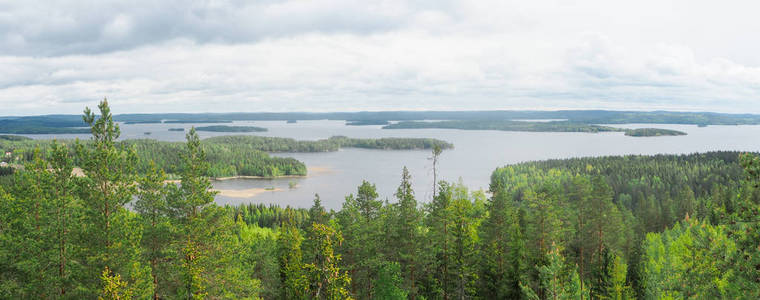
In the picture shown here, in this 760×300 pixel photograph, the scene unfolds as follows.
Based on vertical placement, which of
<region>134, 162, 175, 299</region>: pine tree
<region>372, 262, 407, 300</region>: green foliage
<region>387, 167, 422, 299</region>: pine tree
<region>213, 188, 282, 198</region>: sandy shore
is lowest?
<region>213, 188, 282, 198</region>: sandy shore

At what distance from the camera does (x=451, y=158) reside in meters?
190

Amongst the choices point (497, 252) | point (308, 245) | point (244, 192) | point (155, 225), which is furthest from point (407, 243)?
point (244, 192)

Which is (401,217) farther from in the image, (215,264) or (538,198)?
(215,264)

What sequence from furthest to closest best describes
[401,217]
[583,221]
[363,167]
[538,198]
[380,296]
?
[363,167], [583,221], [538,198], [401,217], [380,296]

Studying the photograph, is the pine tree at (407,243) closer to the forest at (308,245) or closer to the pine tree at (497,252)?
the forest at (308,245)

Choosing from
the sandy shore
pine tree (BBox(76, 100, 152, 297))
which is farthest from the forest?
the sandy shore

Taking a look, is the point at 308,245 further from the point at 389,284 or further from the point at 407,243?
the point at 407,243

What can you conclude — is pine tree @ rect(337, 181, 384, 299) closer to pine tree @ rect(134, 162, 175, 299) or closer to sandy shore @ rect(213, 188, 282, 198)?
Result: pine tree @ rect(134, 162, 175, 299)

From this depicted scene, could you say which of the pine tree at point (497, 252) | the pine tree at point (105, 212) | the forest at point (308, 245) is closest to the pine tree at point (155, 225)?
the forest at point (308, 245)

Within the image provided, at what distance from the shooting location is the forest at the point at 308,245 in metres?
15.5

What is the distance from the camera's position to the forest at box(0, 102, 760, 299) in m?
15.5

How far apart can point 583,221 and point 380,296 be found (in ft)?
66.4

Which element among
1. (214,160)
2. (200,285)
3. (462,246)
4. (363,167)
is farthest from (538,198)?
(214,160)

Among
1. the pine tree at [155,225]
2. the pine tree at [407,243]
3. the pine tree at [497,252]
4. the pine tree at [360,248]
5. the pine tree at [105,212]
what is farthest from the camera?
the pine tree at [497,252]
